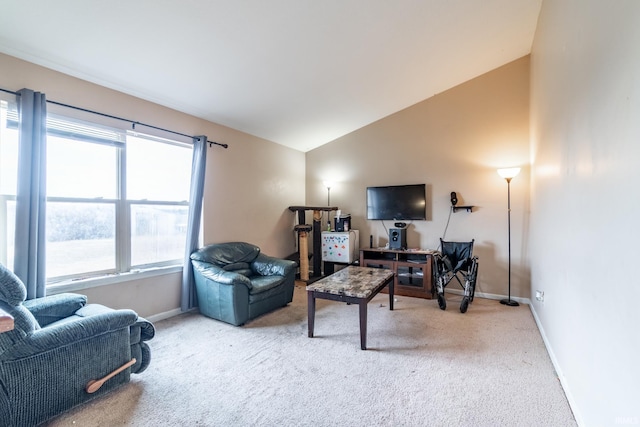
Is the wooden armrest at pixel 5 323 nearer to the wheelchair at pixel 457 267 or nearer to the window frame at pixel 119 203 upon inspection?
the window frame at pixel 119 203

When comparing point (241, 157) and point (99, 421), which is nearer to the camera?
point (99, 421)

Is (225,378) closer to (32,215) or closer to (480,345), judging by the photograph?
(32,215)

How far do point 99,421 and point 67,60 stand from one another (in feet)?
8.92

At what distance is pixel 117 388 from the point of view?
1.97m

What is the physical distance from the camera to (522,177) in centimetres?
386

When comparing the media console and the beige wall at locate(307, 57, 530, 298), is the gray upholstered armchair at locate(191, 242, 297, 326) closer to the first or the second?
the media console

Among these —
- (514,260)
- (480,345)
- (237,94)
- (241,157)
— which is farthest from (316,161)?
(480,345)

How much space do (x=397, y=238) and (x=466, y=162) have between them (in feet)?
5.06

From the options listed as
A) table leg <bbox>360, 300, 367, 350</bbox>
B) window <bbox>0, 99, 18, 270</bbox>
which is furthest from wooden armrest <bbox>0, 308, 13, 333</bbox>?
table leg <bbox>360, 300, 367, 350</bbox>

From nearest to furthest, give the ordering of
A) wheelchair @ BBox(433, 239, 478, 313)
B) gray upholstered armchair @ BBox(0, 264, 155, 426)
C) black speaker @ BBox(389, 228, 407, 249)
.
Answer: gray upholstered armchair @ BBox(0, 264, 155, 426)
wheelchair @ BBox(433, 239, 478, 313)
black speaker @ BBox(389, 228, 407, 249)

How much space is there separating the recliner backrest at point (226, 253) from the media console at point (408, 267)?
1777mm

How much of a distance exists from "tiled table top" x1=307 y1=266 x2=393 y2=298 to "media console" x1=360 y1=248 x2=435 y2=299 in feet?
2.94

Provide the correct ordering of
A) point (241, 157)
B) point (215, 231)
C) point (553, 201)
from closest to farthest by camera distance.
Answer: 1. point (553, 201)
2. point (215, 231)
3. point (241, 157)

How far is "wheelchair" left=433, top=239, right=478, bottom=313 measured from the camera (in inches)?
139
